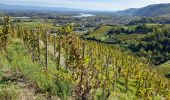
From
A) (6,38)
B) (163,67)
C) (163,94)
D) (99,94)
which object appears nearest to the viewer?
(99,94)

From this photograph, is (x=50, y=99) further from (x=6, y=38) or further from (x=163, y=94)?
(x=163, y=94)

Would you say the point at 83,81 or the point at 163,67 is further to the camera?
the point at 163,67

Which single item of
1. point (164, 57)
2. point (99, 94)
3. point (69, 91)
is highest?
point (69, 91)

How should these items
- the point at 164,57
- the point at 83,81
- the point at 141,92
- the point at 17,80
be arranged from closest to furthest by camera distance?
the point at 83,81 < the point at 17,80 < the point at 141,92 < the point at 164,57

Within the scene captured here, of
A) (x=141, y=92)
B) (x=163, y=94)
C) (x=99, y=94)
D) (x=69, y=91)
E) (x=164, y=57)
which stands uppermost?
(x=69, y=91)

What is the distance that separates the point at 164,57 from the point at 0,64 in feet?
605

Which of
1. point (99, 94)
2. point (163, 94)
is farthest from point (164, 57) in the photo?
point (99, 94)

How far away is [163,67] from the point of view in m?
162

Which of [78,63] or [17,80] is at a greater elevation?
[78,63]

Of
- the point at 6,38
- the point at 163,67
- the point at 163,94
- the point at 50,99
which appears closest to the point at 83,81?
the point at 50,99

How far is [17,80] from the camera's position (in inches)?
746

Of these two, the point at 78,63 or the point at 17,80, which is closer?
the point at 78,63

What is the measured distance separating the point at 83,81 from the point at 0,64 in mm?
7306

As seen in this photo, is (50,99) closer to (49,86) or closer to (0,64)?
(49,86)
